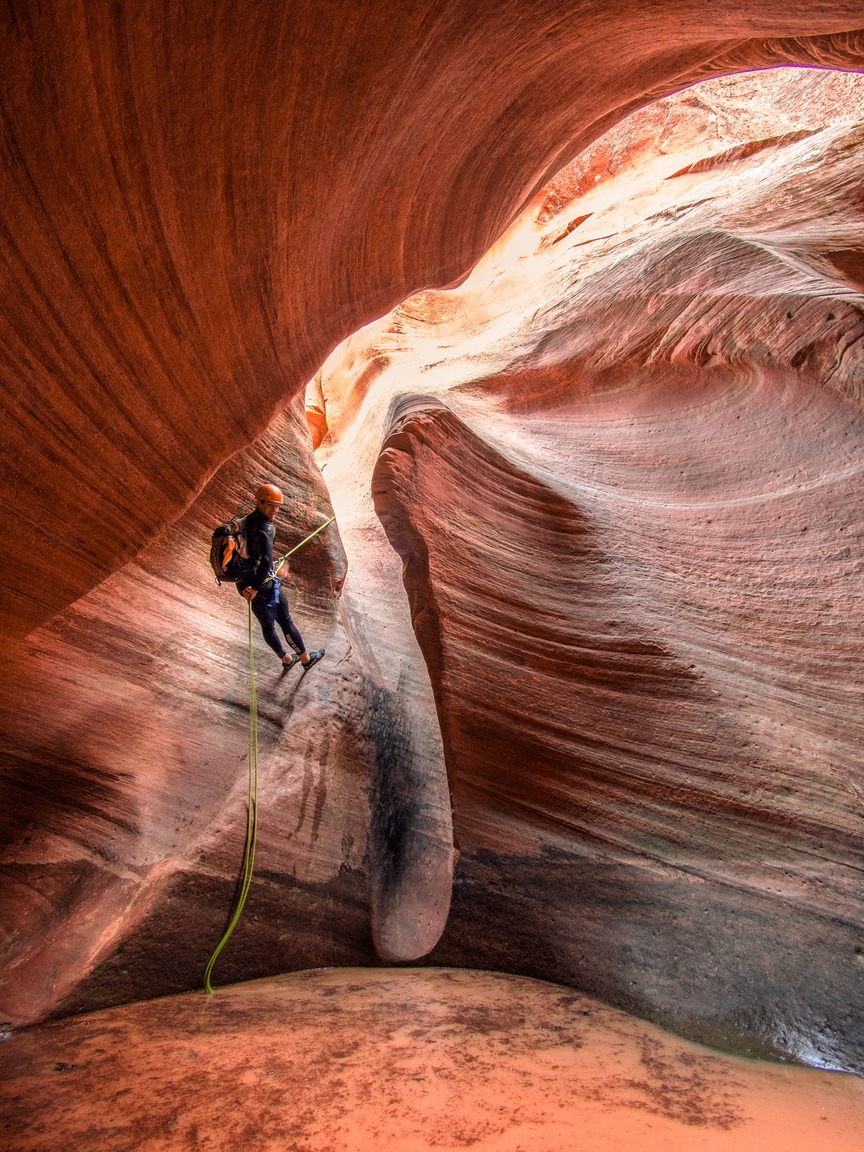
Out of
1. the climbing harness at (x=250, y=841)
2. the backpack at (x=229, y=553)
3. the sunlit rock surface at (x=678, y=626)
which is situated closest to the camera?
the sunlit rock surface at (x=678, y=626)

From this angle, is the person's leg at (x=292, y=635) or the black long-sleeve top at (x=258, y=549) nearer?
the black long-sleeve top at (x=258, y=549)

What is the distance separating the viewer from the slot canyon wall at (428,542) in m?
2.85

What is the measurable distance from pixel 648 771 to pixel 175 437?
397 cm

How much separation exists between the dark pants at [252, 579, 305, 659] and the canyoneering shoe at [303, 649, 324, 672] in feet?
0.79

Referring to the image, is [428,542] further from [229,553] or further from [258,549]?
[229,553]

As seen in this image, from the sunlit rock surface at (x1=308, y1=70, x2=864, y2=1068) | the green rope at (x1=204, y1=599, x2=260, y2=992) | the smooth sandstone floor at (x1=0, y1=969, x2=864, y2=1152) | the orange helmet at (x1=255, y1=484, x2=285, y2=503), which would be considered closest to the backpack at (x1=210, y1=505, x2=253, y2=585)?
the orange helmet at (x1=255, y1=484, x2=285, y2=503)

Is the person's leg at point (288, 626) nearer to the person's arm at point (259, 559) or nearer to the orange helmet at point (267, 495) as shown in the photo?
the person's arm at point (259, 559)

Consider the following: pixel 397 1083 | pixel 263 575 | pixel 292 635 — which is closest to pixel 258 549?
pixel 263 575

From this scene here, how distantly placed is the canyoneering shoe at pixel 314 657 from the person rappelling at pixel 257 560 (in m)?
0.45

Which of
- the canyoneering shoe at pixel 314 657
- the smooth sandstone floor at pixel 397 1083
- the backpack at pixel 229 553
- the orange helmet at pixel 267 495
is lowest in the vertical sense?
the smooth sandstone floor at pixel 397 1083

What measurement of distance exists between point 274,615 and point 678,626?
352cm

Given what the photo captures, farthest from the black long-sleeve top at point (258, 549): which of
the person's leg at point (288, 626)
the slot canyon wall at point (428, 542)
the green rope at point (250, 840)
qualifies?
the slot canyon wall at point (428, 542)

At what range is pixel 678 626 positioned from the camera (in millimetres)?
4902

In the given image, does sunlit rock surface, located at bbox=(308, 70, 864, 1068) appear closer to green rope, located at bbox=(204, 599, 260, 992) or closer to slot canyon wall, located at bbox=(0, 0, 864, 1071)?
slot canyon wall, located at bbox=(0, 0, 864, 1071)
